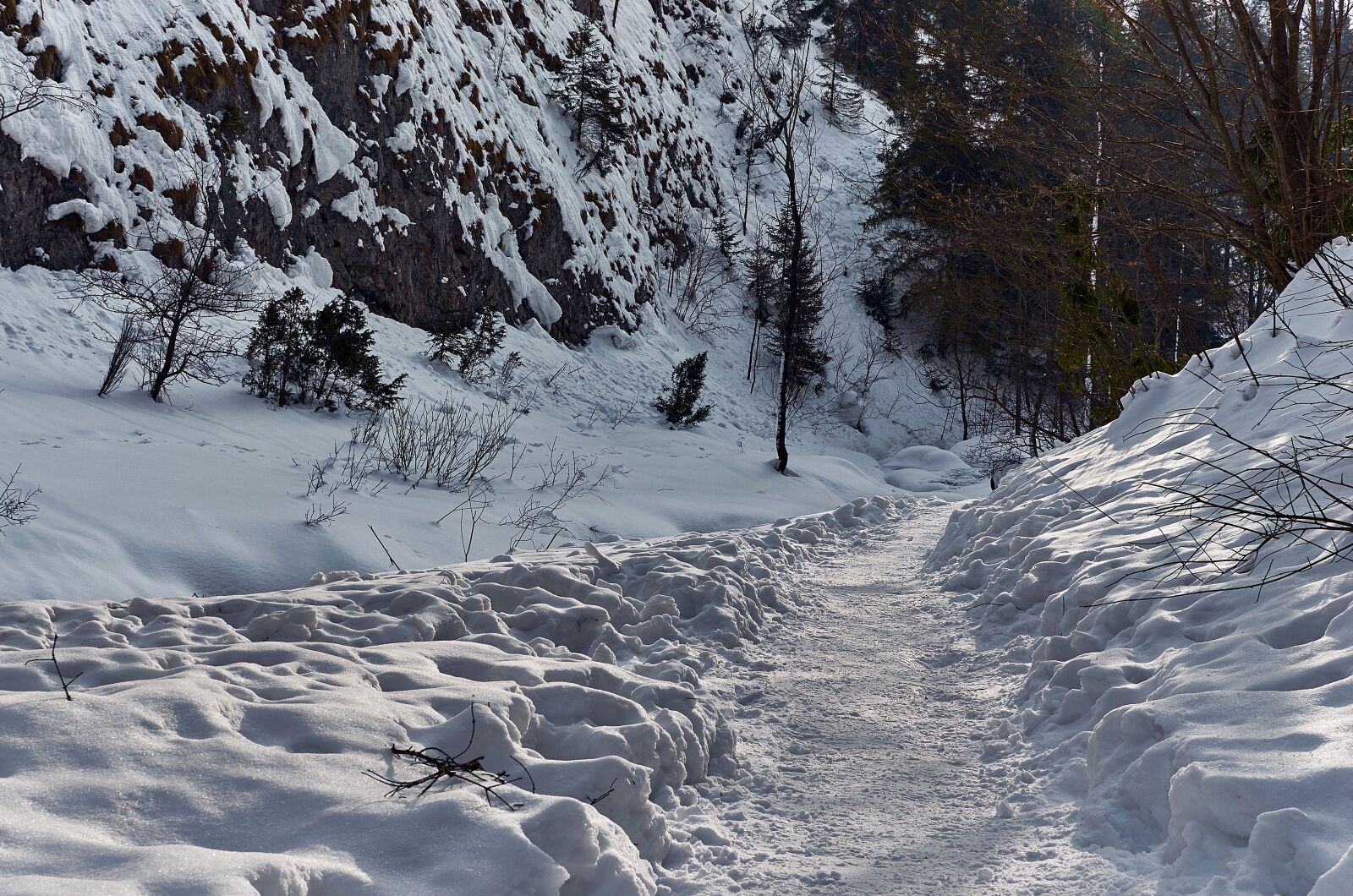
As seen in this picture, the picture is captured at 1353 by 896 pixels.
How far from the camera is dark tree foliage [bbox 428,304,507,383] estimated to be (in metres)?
14.7

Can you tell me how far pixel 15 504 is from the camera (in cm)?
507

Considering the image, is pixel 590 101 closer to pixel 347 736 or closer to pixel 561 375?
pixel 561 375

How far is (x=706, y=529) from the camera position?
952 cm

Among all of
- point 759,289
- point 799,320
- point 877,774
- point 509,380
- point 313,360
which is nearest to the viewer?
point 877,774

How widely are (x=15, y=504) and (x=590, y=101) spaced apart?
19026mm

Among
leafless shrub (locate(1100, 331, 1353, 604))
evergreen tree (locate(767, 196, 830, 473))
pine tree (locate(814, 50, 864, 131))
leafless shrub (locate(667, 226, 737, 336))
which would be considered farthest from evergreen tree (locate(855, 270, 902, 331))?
leafless shrub (locate(1100, 331, 1353, 604))

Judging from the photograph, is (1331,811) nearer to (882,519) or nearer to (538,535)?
(538,535)

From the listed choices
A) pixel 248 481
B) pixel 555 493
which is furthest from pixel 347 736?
pixel 555 493

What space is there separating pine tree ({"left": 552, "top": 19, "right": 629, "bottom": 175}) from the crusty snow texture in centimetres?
1899

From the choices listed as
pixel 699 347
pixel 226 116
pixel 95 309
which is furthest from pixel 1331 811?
pixel 699 347

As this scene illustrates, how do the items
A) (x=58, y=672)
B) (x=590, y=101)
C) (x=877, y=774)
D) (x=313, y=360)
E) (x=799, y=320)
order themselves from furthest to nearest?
1. (x=799, y=320)
2. (x=590, y=101)
3. (x=313, y=360)
4. (x=877, y=774)
5. (x=58, y=672)

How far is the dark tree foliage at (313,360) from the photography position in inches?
392

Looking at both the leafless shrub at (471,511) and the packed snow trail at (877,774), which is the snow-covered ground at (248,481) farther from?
the packed snow trail at (877,774)

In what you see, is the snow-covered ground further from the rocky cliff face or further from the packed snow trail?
the packed snow trail
